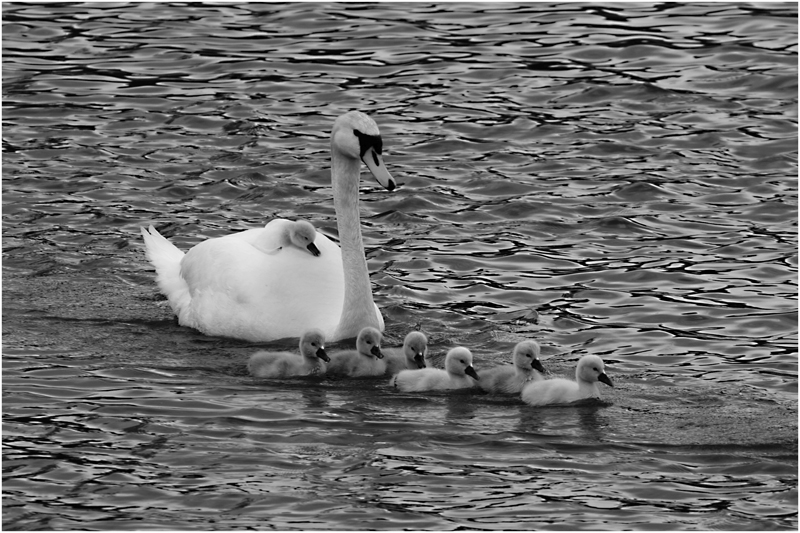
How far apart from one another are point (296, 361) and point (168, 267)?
7.89 feet

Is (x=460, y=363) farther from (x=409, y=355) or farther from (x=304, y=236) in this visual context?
(x=304, y=236)

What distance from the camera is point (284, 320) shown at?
36.4 ft

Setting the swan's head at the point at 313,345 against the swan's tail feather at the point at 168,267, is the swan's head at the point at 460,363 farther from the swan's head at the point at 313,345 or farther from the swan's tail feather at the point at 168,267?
the swan's tail feather at the point at 168,267

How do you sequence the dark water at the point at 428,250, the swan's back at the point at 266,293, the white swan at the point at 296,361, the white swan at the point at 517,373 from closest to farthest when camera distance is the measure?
the dark water at the point at 428,250, the white swan at the point at 517,373, the white swan at the point at 296,361, the swan's back at the point at 266,293

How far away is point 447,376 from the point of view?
32.9 ft

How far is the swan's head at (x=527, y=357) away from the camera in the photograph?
9.92 m

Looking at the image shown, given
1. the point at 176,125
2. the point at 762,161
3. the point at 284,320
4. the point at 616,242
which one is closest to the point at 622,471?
the point at 284,320

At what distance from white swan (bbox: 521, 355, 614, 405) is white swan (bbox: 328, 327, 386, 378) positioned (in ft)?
3.95

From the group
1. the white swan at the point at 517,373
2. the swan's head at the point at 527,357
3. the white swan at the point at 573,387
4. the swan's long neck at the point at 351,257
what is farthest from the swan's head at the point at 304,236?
the white swan at the point at 573,387

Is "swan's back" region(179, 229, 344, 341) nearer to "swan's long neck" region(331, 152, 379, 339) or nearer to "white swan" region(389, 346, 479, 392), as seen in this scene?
"swan's long neck" region(331, 152, 379, 339)

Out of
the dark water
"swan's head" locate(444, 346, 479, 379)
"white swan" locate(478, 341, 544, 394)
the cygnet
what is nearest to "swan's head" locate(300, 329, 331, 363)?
the dark water

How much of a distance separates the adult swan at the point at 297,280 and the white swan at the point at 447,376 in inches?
38.0

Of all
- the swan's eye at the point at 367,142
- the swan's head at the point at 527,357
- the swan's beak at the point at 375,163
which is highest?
the swan's eye at the point at 367,142

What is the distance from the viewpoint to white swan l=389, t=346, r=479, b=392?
9.96 m
